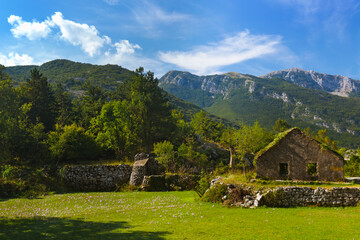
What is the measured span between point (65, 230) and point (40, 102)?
44353mm

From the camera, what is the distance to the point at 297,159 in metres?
23.2

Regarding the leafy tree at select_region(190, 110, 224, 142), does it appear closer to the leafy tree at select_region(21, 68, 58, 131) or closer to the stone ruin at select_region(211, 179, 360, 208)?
the leafy tree at select_region(21, 68, 58, 131)

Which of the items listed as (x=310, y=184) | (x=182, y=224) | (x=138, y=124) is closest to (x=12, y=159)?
(x=138, y=124)

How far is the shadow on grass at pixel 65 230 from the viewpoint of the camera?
11102 mm

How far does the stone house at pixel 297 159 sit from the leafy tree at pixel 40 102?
4170 cm

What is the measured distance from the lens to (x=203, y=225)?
43.6 ft

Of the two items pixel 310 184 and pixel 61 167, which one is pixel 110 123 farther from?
pixel 310 184

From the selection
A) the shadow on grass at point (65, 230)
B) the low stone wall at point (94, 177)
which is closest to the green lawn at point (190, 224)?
the shadow on grass at point (65, 230)

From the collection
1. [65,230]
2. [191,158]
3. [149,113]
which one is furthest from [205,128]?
[65,230]

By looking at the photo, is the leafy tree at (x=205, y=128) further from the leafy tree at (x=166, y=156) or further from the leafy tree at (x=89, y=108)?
the leafy tree at (x=166, y=156)

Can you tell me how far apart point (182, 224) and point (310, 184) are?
14.2m

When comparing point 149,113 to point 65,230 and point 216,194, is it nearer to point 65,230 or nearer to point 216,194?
point 216,194

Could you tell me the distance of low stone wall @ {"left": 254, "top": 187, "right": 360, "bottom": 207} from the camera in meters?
18.5

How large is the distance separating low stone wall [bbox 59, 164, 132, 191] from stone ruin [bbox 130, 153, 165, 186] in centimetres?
168
